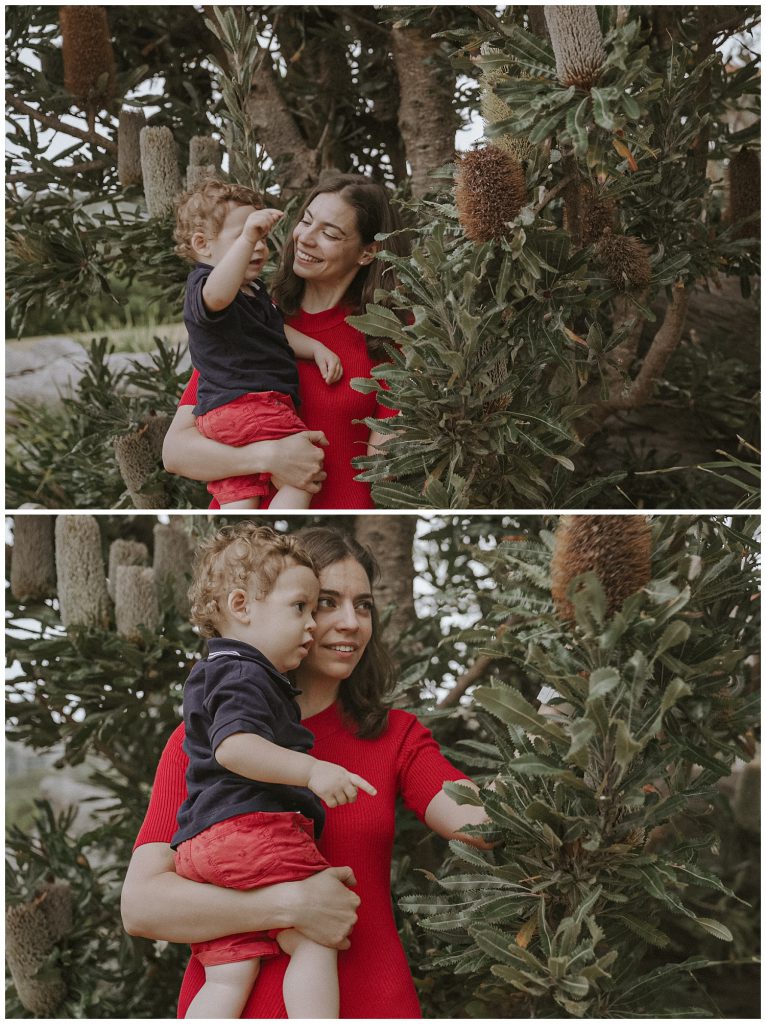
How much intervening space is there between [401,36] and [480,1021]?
194 cm

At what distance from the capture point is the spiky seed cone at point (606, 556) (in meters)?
→ 1.11

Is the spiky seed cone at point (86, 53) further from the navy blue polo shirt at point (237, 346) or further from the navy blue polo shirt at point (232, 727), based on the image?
the navy blue polo shirt at point (232, 727)

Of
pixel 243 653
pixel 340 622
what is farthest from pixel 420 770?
pixel 243 653

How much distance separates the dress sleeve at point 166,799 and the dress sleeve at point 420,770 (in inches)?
13.0

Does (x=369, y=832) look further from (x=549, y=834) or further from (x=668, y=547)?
(x=668, y=547)

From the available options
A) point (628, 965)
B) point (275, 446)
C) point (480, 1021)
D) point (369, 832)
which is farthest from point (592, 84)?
point (480, 1021)

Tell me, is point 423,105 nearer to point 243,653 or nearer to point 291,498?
point 291,498

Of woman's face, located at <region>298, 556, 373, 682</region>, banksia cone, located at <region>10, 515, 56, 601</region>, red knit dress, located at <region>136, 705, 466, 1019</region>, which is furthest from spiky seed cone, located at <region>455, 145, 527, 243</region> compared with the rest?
banksia cone, located at <region>10, 515, 56, 601</region>

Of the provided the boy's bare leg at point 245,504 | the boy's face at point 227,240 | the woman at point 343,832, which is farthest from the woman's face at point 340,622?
the boy's face at point 227,240

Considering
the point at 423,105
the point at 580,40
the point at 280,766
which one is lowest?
the point at 280,766

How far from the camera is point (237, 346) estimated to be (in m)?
1.53

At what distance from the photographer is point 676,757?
1188 mm

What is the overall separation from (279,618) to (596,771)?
47 centimetres

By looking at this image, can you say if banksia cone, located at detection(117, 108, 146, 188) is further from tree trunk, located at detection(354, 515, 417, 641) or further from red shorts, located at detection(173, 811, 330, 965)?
red shorts, located at detection(173, 811, 330, 965)
